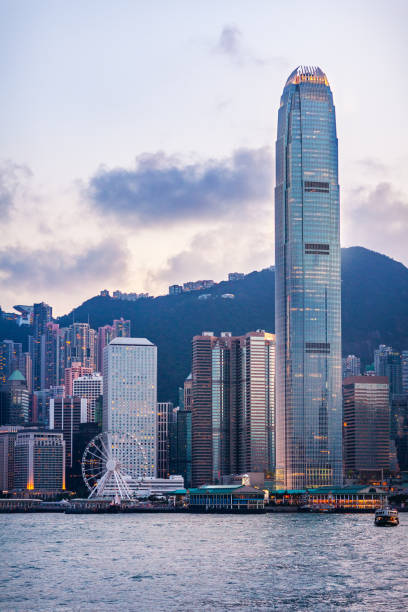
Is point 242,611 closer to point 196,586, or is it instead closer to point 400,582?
point 196,586

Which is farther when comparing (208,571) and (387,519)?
(387,519)

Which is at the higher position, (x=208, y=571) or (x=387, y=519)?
(x=208, y=571)

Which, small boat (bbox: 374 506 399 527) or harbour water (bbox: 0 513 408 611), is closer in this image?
harbour water (bbox: 0 513 408 611)

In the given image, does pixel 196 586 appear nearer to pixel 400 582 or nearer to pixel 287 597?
pixel 287 597

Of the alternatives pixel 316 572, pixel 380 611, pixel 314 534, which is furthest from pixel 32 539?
pixel 380 611

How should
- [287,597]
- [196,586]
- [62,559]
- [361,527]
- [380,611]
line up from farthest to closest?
1. [361,527]
2. [62,559]
3. [196,586]
4. [287,597]
5. [380,611]

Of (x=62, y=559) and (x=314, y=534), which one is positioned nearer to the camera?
(x=62, y=559)

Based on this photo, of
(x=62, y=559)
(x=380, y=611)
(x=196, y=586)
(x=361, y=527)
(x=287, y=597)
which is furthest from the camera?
(x=361, y=527)

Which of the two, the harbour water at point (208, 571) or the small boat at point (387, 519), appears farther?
the small boat at point (387, 519)
